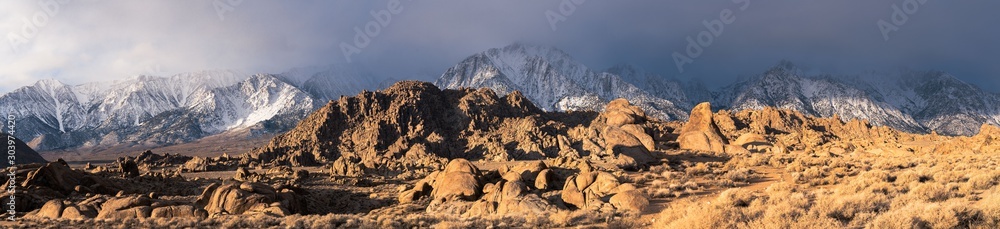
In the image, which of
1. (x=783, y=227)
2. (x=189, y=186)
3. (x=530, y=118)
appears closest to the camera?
(x=783, y=227)

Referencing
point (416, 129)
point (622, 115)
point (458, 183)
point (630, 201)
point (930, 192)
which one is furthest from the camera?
point (416, 129)

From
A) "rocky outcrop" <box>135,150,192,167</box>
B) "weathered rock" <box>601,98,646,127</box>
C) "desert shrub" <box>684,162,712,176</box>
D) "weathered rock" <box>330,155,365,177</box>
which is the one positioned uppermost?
"weathered rock" <box>601,98,646,127</box>

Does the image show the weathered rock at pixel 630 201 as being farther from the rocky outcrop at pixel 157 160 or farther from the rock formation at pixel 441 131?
the rocky outcrop at pixel 157 160

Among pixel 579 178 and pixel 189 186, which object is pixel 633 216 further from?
pixel 189 186

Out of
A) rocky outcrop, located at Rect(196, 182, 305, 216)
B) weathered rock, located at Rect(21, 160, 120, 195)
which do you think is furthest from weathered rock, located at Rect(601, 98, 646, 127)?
weathered rock, located at Rect(21, 160, 120, 195)

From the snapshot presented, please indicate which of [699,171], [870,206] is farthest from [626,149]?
[870,206]

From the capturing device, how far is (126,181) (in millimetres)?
Answer: 35812

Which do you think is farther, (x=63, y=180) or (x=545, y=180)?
(x=63, y=180)

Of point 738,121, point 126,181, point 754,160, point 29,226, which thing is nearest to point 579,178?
point 754,160

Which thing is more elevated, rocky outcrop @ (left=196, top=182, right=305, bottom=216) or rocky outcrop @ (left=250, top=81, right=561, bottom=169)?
rocky outcrop @ (left=250, top=81, right=561, bottom=169)

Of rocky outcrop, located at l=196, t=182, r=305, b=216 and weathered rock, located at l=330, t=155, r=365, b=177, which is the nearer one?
rocky outcrop, located at l=196, t=182, r=305, b=216

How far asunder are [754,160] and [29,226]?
3822 cm

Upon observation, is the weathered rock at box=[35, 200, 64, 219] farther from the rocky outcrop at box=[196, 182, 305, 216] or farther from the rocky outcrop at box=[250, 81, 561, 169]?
the rocky outcrop at box=[250, 81, 561, 169]

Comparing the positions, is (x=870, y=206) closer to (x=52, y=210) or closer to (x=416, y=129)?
(x=52, y=210)
